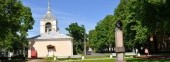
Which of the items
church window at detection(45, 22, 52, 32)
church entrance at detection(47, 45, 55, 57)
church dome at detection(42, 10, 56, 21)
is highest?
church dome at detection(42, 10, 56, 21)

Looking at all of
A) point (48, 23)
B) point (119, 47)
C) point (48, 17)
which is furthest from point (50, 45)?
point (119, 47)

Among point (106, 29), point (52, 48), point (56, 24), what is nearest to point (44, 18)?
point (56, 24)

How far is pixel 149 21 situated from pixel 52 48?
37.1 meters

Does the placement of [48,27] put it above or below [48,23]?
below

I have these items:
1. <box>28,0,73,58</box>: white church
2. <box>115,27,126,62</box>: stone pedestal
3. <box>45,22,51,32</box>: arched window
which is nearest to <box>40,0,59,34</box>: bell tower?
<box>45,22,51,32</box>: arched window

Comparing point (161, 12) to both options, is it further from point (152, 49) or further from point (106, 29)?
point (106, 29)

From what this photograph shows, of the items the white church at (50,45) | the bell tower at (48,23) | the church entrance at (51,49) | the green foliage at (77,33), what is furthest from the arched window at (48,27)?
the green foliage at (77,33)

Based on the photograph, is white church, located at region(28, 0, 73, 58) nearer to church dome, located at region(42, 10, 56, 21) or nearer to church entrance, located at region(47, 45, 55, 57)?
church entrance, located at region(47, 45, 55, 57)

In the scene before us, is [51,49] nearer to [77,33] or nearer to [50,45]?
[50,45]

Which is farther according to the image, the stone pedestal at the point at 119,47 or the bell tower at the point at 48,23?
the bell tower at the point at 48,23

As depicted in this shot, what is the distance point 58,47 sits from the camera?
74125 mm

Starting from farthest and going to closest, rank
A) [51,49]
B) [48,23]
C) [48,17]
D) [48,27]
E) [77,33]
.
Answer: [77,33], [48,17], [48,23], [48,27], [51,49]

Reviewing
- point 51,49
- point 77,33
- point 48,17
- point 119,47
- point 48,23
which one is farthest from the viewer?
point 77,33

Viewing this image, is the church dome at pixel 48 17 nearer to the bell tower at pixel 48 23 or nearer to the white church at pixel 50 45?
the bell tower at pixel 48 23
